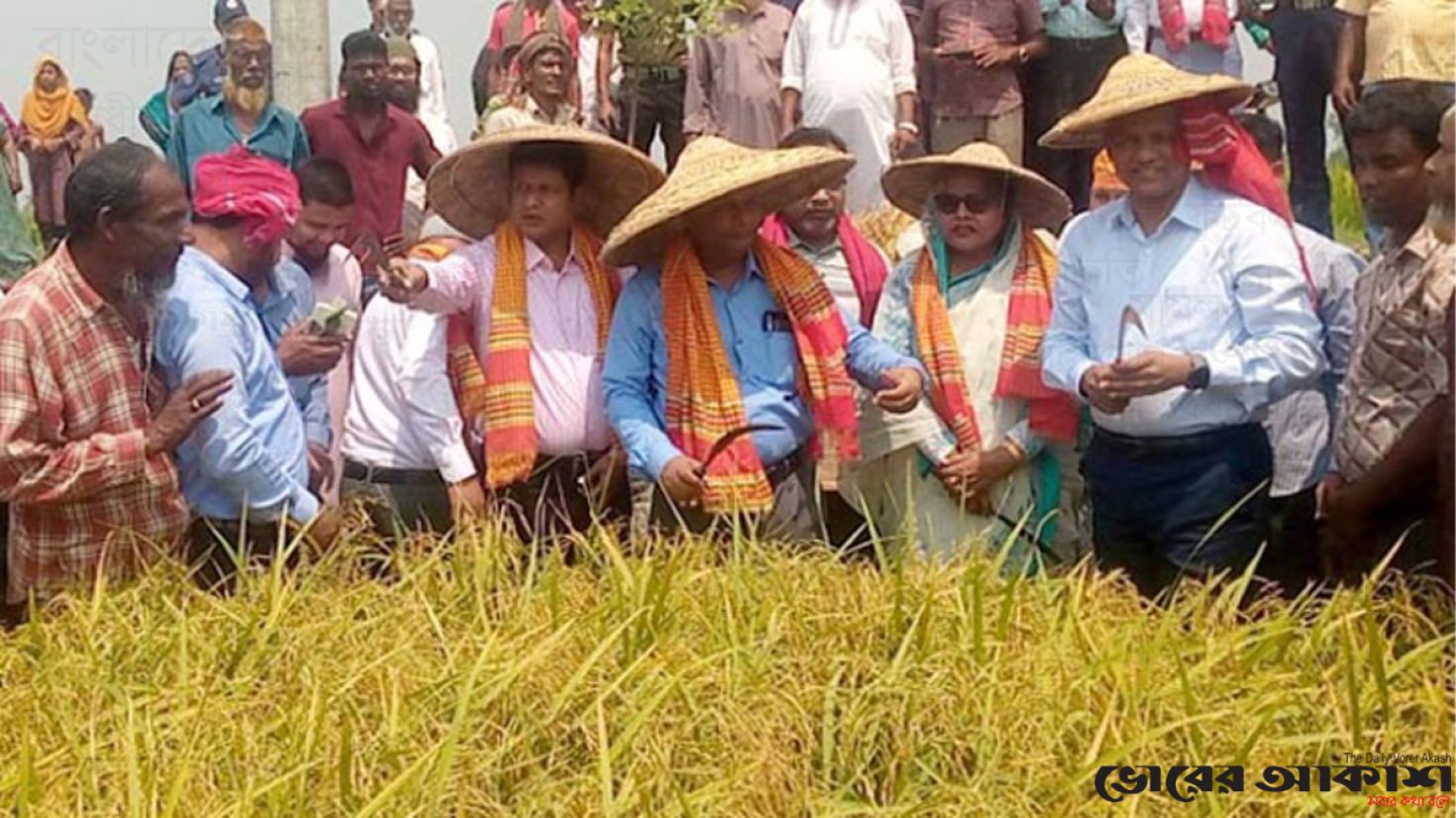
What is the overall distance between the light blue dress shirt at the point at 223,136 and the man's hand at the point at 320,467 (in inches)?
67.9

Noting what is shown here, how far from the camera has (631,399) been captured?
13.8 feet

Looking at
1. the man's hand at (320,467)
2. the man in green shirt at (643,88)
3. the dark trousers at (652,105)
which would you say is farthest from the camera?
the dark trousers at (652,105)

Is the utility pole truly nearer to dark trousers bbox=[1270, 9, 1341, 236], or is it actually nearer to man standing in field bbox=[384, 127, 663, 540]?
man standing in field bbox=[384, 127, 663, 540]

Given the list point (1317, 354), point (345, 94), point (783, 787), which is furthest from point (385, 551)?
point (345, 94)

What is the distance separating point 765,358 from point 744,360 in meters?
0.05

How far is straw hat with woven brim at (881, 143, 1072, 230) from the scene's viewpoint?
4.41 metres

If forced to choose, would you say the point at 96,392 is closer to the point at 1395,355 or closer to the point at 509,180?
the point at 509,180

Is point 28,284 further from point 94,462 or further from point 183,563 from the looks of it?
point 183,563

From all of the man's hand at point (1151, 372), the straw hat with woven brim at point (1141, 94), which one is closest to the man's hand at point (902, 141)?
the straw hat with woven brim at point (1141, 94)

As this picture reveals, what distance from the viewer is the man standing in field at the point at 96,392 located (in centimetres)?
363

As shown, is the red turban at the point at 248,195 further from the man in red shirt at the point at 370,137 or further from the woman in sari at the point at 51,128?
the woman in sari at the point at 51,128

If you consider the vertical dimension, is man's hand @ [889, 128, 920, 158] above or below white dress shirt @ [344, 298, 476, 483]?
above

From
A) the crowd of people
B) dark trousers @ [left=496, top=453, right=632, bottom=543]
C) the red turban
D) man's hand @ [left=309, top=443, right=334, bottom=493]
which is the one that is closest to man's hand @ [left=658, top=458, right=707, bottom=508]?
the crowd of people

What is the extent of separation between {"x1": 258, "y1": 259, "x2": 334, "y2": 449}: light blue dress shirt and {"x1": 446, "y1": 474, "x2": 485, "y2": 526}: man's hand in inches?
15.6
